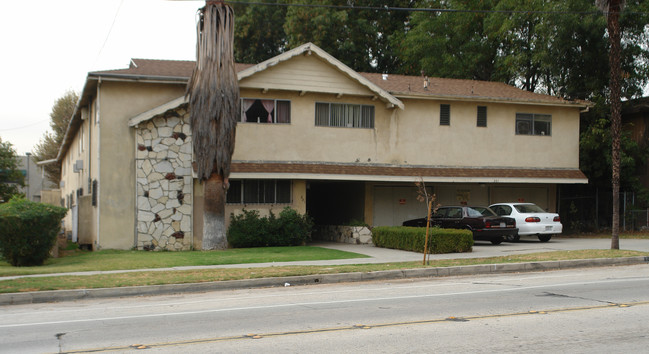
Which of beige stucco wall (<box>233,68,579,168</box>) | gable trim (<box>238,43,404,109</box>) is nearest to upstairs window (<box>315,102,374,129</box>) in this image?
beige stucco wall (<box>233,68,579,168</box>)

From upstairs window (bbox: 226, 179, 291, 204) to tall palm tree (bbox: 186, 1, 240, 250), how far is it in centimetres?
250

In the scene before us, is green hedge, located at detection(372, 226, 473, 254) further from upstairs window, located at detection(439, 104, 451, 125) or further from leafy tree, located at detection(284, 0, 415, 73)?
leafy tree, located at detection(284, 0, 415, 73)

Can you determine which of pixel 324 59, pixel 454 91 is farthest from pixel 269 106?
pixel 454 91

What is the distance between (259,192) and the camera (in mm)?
23875

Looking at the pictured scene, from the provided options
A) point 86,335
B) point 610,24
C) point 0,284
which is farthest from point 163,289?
point 610,24

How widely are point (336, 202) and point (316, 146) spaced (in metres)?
4.93

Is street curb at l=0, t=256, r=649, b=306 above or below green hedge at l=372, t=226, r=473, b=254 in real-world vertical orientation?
below

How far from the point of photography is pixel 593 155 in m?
30.8

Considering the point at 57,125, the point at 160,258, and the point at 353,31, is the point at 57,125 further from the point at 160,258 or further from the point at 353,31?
the point at 160,258

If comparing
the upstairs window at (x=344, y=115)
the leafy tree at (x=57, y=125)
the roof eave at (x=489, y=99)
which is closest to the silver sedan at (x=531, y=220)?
the roof eave at (x=489, y=99)

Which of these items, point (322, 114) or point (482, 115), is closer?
point (322, 114)

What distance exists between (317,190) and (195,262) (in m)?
14.0

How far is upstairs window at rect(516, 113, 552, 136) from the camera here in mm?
28000

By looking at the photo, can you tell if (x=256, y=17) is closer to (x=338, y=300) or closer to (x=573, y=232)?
(x=573, y=232)
